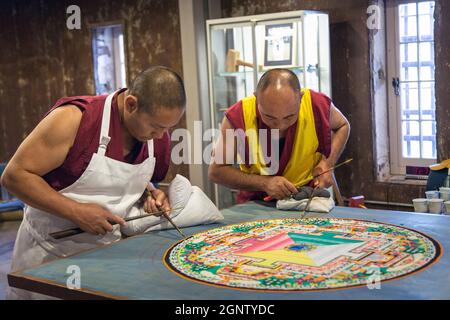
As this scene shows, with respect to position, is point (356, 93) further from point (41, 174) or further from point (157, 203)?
point (41, 174)

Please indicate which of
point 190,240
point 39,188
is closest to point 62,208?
point 39,188

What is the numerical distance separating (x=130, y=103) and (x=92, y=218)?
417 mm

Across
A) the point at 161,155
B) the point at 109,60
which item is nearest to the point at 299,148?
the point at 161,155

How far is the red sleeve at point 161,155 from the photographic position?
2.31 metres

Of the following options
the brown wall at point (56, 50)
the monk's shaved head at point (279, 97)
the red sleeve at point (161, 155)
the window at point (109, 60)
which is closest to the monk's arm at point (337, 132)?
the monk's shaved head at point (279, 97)

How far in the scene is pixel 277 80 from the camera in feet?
7.84

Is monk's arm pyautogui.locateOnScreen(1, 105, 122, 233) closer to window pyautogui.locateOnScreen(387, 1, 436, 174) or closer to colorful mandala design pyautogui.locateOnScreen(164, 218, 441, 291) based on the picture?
colorful mandala design pyautogui.locateOnScreen(164, 218, 441, 291)

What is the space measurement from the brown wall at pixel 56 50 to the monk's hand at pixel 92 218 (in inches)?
141

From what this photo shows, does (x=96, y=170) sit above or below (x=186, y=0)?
below

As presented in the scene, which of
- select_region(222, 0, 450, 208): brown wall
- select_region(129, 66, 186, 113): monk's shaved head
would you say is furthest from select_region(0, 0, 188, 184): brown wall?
select_region(129, 66, 186, 113): monk's shaved head

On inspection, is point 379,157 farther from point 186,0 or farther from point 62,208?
point 62,208

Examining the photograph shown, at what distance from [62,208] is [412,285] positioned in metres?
1.13

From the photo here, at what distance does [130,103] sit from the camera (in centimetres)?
205

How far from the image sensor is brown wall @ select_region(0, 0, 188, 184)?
5.65 meters
